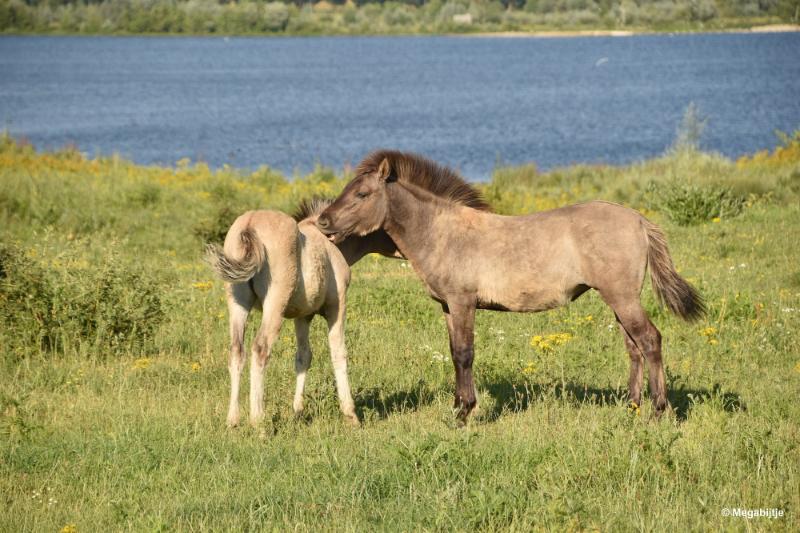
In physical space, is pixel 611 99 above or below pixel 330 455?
below

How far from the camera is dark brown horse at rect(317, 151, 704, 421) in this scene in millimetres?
7918

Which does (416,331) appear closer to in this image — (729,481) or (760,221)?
(729,481)

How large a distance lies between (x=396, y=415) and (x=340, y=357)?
69 centimetres

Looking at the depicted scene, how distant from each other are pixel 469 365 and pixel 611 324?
12.0 feet

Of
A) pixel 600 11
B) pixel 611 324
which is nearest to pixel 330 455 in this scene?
pixel 611 324

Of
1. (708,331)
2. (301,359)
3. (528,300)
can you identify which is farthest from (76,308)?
(708,331)

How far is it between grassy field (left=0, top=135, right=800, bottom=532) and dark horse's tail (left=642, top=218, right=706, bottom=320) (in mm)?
→ 725

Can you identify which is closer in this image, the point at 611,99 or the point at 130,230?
the point at 130,230

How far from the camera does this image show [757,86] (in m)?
81.6

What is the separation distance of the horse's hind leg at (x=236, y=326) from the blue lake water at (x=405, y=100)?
28.5 metres

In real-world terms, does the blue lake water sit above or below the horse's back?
below

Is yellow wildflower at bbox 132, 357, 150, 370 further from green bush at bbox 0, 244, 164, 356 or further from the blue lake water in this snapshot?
the blue lake water

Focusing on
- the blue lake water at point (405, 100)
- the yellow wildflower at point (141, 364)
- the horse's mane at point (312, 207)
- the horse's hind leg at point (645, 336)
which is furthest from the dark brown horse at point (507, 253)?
the blue lake water at point (405, 100)

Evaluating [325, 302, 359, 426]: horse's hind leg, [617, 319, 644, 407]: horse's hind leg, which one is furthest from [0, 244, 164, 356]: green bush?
[617, 319, 644, 407]: horse's hind leg
